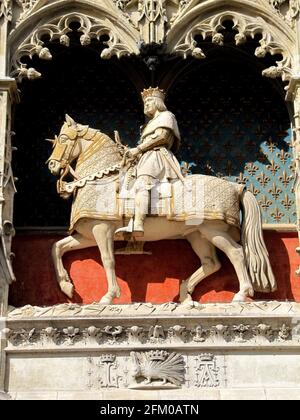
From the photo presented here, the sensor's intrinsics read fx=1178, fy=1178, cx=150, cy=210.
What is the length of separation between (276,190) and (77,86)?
287cm

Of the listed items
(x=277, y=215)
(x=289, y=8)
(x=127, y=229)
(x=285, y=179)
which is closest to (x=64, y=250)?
(x=127, y=229)

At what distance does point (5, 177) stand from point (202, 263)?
2472mm

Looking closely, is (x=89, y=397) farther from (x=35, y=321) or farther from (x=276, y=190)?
(x=276, y=190)

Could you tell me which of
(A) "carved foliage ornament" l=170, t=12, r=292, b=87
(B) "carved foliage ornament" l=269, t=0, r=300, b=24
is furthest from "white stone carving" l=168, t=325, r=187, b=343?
(B) "carved foliage ornament" l=269, t=0, r=300, b=24

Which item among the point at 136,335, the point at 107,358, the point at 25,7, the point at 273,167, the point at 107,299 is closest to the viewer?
the point at 107,358

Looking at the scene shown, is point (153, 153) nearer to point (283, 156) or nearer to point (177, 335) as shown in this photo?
point (283, 156)

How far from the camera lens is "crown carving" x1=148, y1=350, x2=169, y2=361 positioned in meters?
12.6

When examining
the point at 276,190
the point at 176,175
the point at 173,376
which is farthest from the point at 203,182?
the point at 173,376

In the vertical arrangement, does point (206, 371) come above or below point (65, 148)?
below

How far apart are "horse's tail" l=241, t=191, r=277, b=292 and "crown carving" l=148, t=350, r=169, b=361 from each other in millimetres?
1443

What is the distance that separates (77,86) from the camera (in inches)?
592

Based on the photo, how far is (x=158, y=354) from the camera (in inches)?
498

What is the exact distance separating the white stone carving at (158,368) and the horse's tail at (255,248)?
1410 millimetres

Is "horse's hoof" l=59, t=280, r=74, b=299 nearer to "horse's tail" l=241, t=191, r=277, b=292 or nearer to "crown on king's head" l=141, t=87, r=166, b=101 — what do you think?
"horse's tail" l=241, t=191, r=277, b=292
